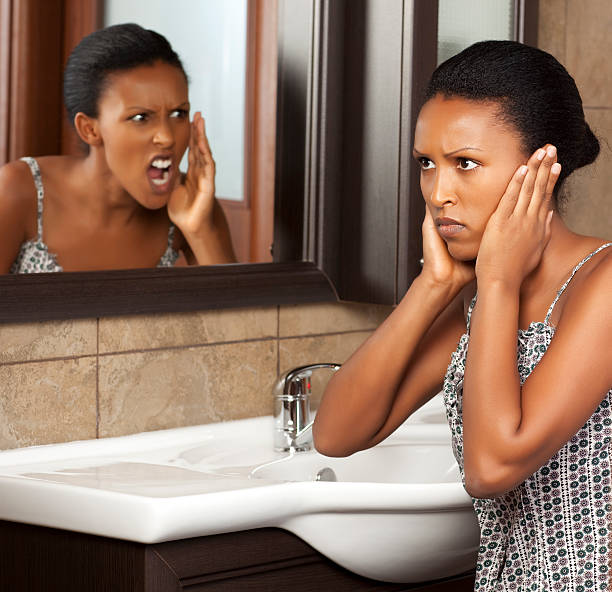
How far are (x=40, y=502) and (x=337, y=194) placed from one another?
85 centimetres

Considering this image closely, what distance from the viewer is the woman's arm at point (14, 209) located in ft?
5.16

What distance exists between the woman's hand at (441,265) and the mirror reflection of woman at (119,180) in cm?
56

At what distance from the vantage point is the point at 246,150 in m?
1.82

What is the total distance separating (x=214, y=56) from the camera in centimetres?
173

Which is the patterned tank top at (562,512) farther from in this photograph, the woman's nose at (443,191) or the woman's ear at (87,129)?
the woman's ear at (87,129)

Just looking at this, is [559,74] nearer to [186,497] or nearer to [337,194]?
[186,497]

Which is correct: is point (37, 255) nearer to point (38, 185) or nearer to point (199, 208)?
point (38, 185)

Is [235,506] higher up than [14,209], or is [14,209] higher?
[14,209]

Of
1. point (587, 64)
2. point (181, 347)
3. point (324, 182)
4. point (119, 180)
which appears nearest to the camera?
point (119, 180)

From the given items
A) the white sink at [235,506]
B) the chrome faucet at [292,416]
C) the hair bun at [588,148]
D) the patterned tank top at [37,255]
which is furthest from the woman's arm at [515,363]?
the patterned tank top at [37,255]

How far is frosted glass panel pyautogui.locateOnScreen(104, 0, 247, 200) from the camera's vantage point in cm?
166

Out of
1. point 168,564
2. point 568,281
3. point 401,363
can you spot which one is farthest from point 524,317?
point 168,564

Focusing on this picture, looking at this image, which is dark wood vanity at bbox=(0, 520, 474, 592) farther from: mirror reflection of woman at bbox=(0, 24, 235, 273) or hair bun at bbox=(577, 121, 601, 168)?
hair bun at bbox=(577, 121, 601, 168)

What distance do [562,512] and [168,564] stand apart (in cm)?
47
